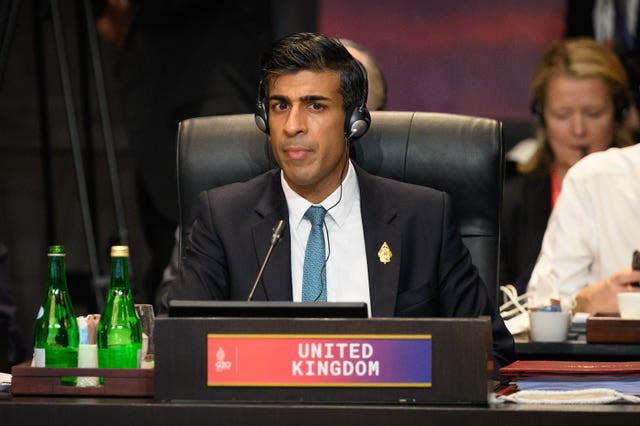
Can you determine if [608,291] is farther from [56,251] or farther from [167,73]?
[167,73]

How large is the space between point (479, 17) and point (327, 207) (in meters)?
2.16

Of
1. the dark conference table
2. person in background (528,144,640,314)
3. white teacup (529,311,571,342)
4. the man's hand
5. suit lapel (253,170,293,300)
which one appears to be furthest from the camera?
person in background (528,144,640,314)

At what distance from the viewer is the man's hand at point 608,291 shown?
2.76m

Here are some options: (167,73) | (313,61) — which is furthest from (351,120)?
(167,73)

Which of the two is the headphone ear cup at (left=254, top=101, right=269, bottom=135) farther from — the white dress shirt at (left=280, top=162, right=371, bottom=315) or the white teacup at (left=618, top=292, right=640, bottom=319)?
the white teacup at (left=618, top=292, right=640, bottom=319)

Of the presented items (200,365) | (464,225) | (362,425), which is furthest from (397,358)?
(464,225)

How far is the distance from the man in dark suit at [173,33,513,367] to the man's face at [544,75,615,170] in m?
1.58

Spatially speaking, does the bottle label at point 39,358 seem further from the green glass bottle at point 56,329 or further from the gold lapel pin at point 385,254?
the gold lapel pin at point 385,254

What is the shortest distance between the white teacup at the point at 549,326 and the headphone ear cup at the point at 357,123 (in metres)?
0.55

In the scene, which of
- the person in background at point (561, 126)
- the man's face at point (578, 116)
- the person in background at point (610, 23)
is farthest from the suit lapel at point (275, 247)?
the person in background at point (610, 23)

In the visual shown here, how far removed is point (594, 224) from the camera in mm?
3189

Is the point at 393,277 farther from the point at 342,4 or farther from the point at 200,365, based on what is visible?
the point at 342,4

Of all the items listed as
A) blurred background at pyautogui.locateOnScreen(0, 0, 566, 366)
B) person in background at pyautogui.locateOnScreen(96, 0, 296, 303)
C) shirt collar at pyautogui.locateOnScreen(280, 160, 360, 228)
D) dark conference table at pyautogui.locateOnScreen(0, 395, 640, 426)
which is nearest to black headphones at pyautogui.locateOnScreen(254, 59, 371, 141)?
shirt collar at pyautogui.locateOnScreen(280, 160, 360, 228)

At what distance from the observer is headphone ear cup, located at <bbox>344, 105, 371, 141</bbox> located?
92.8 inches
